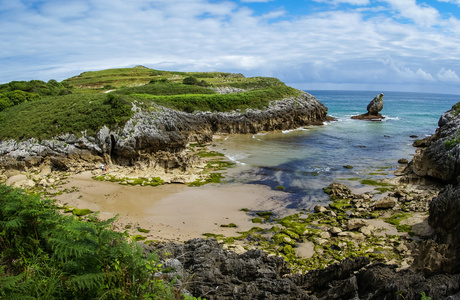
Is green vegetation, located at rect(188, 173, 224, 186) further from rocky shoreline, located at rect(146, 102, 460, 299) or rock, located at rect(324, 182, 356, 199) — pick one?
rocky shoreline, located at rect(146, 102, 460, 299)

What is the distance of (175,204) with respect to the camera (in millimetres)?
20578

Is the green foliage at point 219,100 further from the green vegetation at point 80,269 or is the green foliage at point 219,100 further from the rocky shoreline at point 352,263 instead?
the green vegetation at point 80,269

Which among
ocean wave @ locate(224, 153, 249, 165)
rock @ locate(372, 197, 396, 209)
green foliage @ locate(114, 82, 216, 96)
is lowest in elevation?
rock @ locate(372, 197, 396, 209)

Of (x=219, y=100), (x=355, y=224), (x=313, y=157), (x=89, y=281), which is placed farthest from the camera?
(x=219, y=100)

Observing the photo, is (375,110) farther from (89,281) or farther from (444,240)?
(89,281)

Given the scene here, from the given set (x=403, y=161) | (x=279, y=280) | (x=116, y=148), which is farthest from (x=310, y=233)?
(x=403, y=161)

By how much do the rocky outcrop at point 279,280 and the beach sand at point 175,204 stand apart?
20.4ft

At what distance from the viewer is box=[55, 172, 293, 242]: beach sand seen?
671 inches

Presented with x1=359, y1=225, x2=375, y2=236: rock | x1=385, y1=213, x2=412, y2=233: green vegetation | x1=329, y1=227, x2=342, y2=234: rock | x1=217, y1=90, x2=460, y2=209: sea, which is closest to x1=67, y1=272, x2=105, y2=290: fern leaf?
x1=329, y1=227, x2=342, y2=234: rock

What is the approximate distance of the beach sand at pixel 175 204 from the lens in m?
17.0

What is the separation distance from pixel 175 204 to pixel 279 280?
13.3 metres

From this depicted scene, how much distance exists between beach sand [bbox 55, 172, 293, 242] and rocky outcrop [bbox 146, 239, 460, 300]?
621 cm

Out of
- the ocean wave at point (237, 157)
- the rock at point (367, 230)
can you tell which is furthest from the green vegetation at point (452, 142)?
the ocean wave at point (237, 157)

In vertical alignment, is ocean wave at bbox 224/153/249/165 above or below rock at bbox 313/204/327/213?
above
